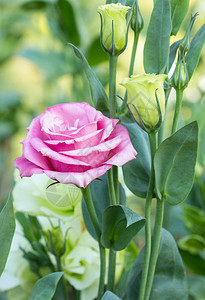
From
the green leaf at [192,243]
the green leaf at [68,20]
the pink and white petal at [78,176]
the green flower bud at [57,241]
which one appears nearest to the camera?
the pink and white petal at [78,176]

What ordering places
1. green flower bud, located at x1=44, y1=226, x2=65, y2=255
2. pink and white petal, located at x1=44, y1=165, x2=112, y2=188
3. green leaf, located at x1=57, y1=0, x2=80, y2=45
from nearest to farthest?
pink and white petal, located at x1=44, y1=165, x2=112, y2=188, green flower bud, located at x1=44, y1=226, x2=65, y2=255, green leaf, located at x1=57, y1=0, x2=80, y2=45

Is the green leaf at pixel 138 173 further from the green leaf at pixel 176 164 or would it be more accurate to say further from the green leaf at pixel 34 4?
the green leaf at pixel 34 4

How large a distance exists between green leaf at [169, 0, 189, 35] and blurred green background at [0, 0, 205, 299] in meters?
0.15

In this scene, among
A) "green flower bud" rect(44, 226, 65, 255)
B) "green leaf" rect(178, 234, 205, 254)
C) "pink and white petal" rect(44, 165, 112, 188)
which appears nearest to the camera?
"pink and white petal" rect(44, 165, 112, 188)

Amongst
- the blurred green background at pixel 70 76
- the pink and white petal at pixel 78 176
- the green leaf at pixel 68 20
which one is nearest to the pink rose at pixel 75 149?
the pink and white petal at pixel 78 176

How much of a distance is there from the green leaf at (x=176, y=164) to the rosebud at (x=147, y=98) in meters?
0.02

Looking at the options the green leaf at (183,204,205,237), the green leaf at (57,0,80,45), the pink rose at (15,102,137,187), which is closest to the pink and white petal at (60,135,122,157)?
the pink rose at (15,102,137,187)

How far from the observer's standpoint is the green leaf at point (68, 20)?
0.63 m

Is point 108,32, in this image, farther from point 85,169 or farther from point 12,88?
point 12,88

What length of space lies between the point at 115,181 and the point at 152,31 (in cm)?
11

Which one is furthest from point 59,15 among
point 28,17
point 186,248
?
point 28,17

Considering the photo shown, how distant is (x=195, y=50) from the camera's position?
280mm

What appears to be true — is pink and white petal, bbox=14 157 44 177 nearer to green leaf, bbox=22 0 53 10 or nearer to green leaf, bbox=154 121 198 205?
green leaf, bbox=154 121 198 205

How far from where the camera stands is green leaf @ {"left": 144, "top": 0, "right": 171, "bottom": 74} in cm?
28
